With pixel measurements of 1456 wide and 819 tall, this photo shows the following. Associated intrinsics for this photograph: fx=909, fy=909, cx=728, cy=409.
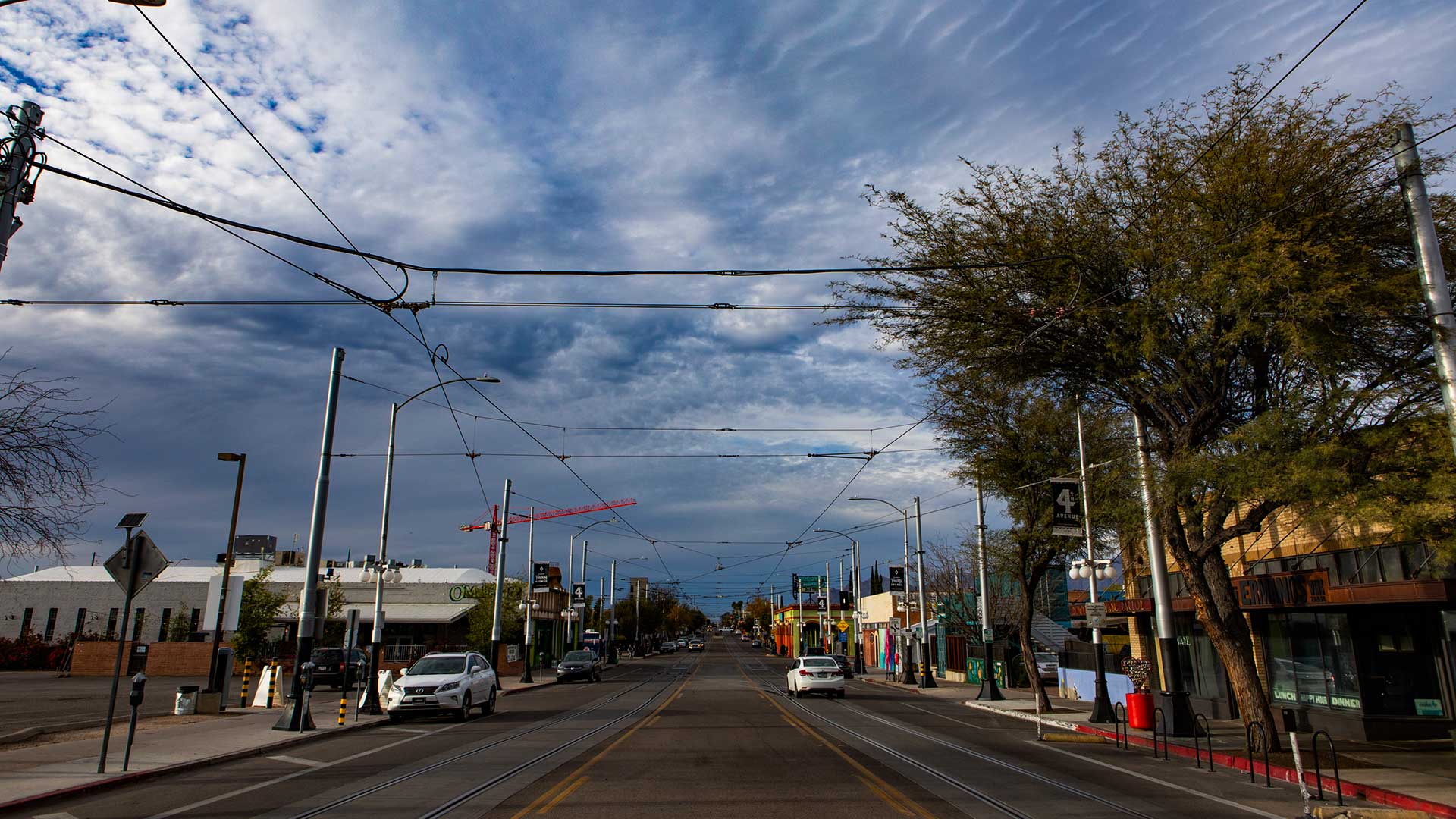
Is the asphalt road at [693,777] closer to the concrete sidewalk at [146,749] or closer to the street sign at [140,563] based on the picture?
the concrete sidewalk at [146,749]

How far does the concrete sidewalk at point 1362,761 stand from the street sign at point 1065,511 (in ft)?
14.8

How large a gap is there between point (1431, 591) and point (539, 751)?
15.9 metres

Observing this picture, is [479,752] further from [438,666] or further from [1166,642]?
[1166,642]

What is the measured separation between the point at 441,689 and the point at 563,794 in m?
12.6

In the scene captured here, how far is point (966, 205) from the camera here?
1730 centimetres

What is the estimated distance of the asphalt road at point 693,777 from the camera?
401 inches

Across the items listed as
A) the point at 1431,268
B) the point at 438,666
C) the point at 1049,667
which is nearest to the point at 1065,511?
the point at 1431,268

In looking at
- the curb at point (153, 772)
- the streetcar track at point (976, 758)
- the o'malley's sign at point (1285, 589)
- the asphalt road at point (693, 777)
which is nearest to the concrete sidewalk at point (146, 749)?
the curb at point (153, 772)

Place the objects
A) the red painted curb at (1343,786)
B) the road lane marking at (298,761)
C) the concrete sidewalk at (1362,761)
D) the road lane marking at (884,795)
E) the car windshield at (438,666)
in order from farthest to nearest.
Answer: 1. the car windshield at (438,666)
2. the road lane marking at (298,761)
3. the concrete sidewalk at (1362,761)
4. the red painted curb at (1343,786)
5. the road lane marking at (884,795)

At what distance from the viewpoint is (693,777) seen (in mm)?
12406

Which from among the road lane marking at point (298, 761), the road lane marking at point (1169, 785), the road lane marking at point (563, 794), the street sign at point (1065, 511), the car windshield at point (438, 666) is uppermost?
the street sign at point (1065, 511)

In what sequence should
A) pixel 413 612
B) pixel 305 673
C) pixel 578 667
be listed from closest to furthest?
1. pixel 305 673
2. pixel 578 667
3. pixel 413 612

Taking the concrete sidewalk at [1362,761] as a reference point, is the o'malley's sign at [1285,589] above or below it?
above

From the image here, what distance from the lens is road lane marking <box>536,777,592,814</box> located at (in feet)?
32.3
